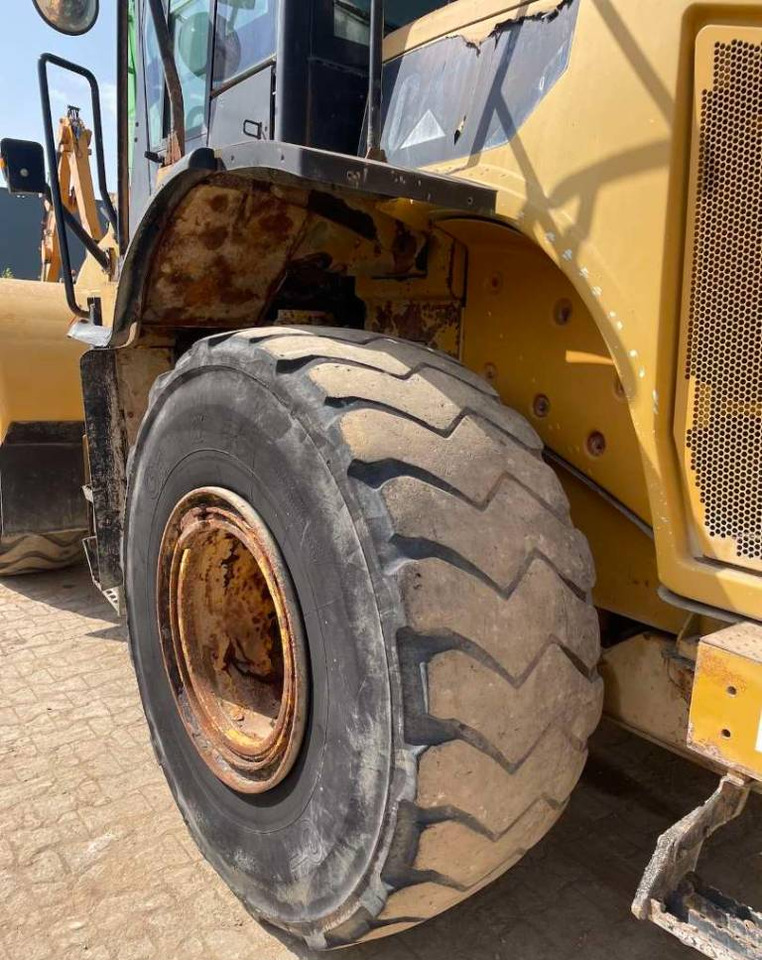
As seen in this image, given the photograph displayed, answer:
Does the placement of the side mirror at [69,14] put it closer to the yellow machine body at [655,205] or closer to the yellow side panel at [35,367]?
the yellow side panel at [35,367]

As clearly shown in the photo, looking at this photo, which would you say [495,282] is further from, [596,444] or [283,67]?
[283,67]

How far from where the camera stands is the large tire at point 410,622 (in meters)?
1.53

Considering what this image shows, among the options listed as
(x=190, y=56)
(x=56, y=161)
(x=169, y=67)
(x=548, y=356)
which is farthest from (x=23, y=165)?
(x=548, y=356)

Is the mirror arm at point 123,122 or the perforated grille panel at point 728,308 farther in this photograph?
the mirror arm at point 123,122

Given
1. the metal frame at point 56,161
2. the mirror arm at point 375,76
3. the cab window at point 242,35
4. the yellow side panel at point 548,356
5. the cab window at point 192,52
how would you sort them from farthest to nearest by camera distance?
1. the metal frame at point 56,161
2. the cab window at point 192,52
3. the cab window at point 242,35
4. the yellow side panel at point 548,356
5. the mirror arm at point 375,76

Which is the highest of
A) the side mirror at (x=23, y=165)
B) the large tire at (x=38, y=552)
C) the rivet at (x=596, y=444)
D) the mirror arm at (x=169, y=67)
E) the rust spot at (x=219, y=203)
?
the mirror arm at (x=169, y=67)

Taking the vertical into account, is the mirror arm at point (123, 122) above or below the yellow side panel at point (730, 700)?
above

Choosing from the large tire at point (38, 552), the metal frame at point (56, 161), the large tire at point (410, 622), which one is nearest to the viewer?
the large tire at point (410, 622)

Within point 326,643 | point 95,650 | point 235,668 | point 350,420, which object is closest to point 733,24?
point 350,420

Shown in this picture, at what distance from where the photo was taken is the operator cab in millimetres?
2418

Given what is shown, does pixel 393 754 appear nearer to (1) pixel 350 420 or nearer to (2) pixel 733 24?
(1) pixel 350 420

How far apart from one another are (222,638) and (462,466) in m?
1.19

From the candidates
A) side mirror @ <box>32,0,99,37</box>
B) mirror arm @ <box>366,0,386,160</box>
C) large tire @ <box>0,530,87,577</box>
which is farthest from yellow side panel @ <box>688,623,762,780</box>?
large tire @ <box>0,530,87,577</box>

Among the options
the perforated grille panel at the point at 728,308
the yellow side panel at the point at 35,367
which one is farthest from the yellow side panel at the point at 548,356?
the yellow side panel at the point at 35,367
